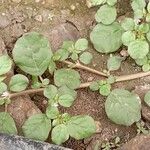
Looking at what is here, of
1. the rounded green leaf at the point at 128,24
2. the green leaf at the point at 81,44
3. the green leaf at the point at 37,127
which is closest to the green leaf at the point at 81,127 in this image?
the green leaf at the point at 37,127

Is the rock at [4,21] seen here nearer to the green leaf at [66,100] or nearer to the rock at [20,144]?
the green leaf at [66,100]

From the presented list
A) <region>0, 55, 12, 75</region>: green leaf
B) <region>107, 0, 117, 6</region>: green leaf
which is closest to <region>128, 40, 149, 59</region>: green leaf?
<region>107, 0, 117, 6</region>: green leaf

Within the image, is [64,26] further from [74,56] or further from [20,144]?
[20,144]

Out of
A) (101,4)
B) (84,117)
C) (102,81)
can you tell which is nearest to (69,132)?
(84,117)

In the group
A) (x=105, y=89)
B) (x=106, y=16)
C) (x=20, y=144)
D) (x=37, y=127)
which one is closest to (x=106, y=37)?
(x=106, y=16)

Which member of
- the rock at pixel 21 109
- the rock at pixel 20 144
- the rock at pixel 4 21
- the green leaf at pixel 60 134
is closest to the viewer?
the rock at pixel 20 144

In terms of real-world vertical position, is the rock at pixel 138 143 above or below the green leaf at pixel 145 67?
below
